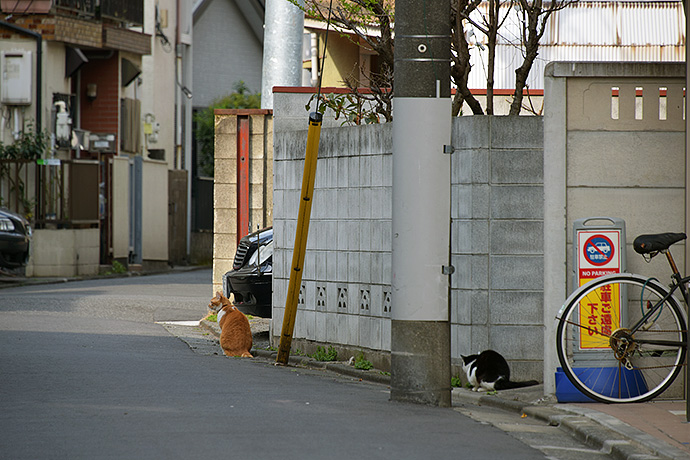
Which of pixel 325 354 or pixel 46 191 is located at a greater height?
pixel 46 191

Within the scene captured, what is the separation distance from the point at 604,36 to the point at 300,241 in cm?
793

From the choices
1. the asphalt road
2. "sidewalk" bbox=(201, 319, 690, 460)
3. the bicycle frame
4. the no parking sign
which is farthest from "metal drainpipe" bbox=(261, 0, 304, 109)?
the bicycle frame

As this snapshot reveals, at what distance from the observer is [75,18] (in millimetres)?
29438

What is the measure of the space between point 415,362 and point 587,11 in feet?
33.7

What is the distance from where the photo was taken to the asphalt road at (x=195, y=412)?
6141mm

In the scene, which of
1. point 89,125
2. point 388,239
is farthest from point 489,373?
point 89,125

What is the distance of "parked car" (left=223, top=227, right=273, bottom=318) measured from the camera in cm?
1327

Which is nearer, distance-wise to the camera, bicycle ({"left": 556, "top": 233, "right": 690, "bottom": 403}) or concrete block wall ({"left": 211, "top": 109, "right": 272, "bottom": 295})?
bicycle ({"left": 556, "top": 233, "right": 690, "bottom": 403})

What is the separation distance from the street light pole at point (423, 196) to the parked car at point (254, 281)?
5.50 meters

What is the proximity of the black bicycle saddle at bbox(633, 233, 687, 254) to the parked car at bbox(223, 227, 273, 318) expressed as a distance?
623 centimetres

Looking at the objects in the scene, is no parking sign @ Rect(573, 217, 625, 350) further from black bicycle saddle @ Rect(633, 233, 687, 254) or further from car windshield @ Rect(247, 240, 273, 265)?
car windshield @ Rect(247, 240, 273, 265)

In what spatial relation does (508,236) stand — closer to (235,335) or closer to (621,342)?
(621,342)

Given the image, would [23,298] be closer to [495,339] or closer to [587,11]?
[587,11]

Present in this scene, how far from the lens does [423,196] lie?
771 centimetres
